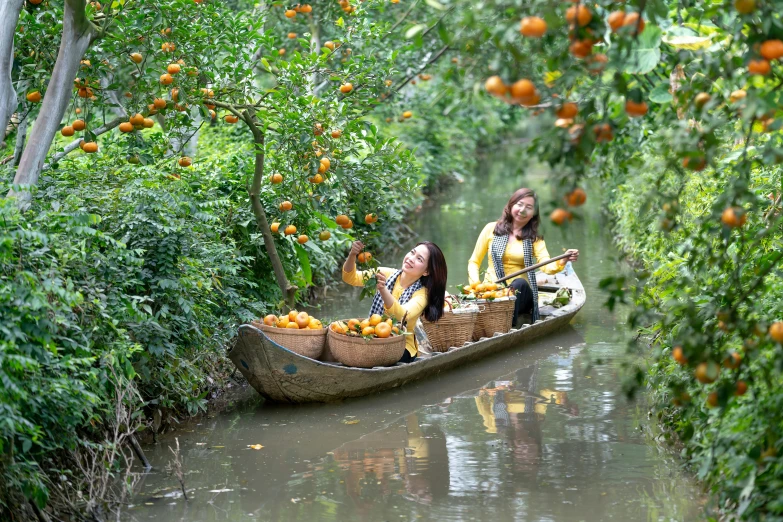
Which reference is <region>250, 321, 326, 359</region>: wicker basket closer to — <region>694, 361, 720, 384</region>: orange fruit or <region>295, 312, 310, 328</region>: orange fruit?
<region>295, 312, 310, 328</region>: orange fruit

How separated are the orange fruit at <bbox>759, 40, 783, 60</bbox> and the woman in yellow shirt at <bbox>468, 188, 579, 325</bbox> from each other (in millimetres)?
5858

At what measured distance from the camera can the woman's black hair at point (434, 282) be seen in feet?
23.6

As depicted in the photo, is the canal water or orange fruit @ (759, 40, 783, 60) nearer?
orange fruit @ (759, 40, 783, 60)

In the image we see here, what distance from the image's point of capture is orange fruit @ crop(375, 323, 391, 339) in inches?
270

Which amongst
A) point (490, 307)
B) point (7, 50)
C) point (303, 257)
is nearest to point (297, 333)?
point (303, 257)

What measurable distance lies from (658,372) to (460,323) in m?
2.48

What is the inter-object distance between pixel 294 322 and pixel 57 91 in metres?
2.39

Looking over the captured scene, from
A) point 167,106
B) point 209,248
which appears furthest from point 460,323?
point 167,106

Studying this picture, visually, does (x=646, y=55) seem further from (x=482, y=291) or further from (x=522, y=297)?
(x=522, y=297)

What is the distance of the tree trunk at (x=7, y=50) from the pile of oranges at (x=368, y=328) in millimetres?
2724

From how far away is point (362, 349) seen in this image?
6859mm

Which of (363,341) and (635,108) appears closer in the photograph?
(635,108)

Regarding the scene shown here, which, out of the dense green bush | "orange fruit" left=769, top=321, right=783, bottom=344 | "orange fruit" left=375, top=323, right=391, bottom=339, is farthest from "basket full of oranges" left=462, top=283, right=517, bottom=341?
"orange fruit" left=769, top=321, right=783, bottom=344

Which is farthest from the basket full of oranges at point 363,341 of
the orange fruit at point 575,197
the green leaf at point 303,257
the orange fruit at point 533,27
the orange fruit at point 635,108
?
the orange fruit at point 533,27
